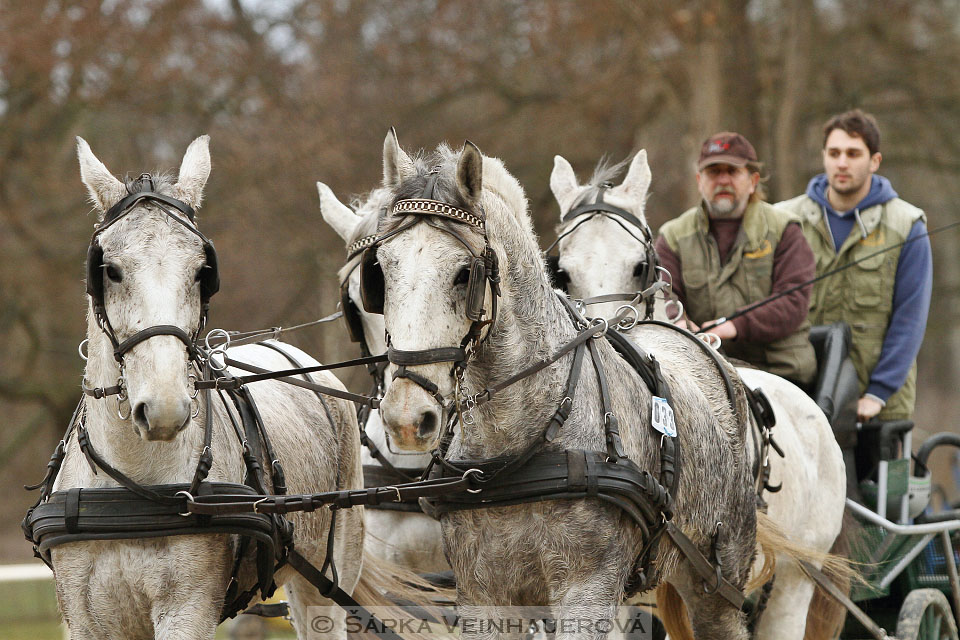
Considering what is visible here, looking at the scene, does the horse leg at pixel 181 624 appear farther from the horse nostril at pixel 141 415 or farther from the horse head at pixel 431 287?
the horse head at pixel 431 287

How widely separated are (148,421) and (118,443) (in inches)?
15.1

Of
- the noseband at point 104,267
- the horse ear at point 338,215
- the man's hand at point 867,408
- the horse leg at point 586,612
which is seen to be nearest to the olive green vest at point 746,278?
the man's hand at point 867,408

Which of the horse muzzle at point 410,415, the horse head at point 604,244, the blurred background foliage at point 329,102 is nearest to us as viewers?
the horse muzzle at point 410,415

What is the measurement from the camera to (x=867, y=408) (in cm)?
618

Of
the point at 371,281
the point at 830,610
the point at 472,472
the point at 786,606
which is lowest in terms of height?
the point at 830,610

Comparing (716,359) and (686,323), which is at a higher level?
(686,323)

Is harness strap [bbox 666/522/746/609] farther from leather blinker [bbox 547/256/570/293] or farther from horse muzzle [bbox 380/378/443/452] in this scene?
leather blinker [bbox 547/256/570/293]

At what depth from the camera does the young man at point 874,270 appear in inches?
247

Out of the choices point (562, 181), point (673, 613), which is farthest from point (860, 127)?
point (673, 613)

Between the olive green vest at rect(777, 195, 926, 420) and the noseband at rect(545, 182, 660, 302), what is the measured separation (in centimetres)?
161

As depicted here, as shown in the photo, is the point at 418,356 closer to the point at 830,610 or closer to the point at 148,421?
the point at 148,421

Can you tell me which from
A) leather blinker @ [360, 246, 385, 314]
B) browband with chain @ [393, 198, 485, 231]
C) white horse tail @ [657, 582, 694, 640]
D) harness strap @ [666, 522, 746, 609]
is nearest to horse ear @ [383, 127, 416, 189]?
browband with chain @ [393, 198, 485, 231]

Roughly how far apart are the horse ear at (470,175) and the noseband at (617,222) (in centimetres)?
195

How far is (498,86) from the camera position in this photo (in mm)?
14531
